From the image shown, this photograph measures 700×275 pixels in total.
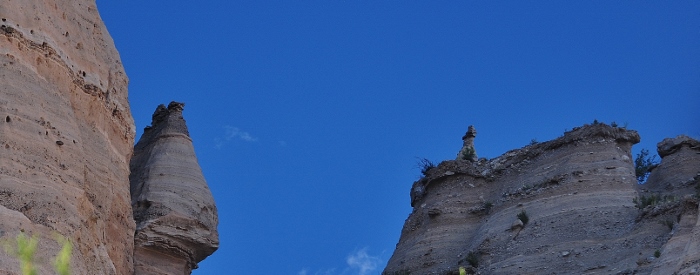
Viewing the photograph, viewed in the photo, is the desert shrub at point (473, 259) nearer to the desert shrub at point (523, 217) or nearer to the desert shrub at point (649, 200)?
the desert shrub at point (523, 217)

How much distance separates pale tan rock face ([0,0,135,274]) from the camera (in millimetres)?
14828

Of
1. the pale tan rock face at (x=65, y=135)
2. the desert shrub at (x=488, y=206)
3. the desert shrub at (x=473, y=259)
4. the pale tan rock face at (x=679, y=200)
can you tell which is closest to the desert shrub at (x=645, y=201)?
the pale tan rock face at (x=679, y=200)

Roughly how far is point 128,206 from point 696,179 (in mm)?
15454

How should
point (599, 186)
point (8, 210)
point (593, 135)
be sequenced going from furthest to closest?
point (593, 135)
point (599, 186)
point (8, 210)

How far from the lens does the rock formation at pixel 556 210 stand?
974 inches

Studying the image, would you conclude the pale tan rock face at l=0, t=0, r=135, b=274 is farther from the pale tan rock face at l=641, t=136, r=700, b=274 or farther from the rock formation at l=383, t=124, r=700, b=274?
the rock formation at l=383, t=124, r=700, b=274

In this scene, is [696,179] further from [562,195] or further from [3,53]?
[3,53]

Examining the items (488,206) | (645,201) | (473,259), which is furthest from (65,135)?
(488,206)

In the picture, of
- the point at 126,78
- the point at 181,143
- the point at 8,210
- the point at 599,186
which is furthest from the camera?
the point at 599,186

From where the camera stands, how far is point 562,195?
28.0 m

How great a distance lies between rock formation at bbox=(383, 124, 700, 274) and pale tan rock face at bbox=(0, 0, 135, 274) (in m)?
10.7

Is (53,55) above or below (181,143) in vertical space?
below

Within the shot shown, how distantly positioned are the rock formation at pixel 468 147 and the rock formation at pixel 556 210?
2673 mm

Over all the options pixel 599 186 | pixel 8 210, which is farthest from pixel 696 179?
pixel 8 210
